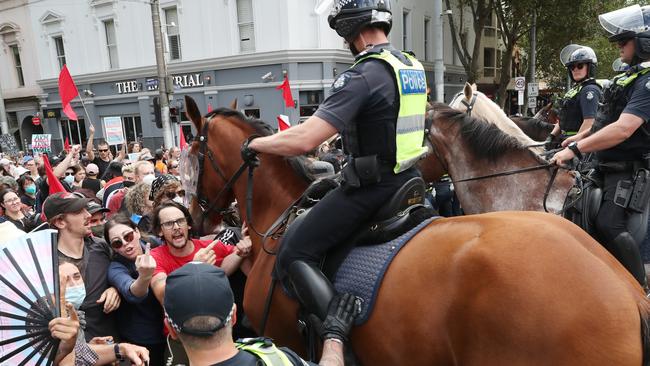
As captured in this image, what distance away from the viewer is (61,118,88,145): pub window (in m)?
26.8

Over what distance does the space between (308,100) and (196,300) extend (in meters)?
Result: 18.6

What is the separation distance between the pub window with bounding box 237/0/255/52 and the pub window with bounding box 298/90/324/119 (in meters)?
3.10

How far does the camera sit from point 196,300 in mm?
1666

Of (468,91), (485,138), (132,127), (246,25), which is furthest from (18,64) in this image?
(485,138)

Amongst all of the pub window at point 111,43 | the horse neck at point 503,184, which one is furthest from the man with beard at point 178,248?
the pub window at point 111,43

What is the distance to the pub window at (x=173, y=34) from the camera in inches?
866

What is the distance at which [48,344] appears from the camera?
2.09 meters

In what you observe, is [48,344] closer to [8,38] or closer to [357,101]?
[357,101]

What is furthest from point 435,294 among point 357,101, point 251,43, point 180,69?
point 180,69

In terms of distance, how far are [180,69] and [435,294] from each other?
21.8 metres

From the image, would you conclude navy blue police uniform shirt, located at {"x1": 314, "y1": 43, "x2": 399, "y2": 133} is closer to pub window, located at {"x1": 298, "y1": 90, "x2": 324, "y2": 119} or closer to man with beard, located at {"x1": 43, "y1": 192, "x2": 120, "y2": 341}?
man with beard, located at {"x1": 43, "y1": 192, "x2": 120, "y2": 341}

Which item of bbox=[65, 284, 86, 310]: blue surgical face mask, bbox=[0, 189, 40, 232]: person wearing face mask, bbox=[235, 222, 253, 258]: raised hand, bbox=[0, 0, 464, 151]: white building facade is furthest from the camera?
bbox=[0, 0, 464, 151]: white building facade

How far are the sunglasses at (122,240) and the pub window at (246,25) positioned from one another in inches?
706

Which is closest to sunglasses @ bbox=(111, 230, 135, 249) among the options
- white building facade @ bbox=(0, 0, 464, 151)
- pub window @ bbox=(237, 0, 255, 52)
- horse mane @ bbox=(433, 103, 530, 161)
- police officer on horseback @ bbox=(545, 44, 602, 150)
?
horse mane @ bbox=(433, 103, 530, 161)
